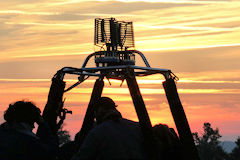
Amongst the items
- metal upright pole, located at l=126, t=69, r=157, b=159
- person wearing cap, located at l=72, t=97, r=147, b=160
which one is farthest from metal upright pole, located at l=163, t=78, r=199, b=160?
person wearing cap, located at l=72, t=97, r=147, b=160

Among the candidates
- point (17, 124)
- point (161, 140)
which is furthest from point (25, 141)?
point (161, 140)

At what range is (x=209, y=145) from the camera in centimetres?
15312

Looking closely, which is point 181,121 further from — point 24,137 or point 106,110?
point 24,137

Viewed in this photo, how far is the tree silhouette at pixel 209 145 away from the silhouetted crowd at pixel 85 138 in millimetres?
140744

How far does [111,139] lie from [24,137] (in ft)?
4.51

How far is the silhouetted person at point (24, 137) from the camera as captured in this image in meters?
7.86

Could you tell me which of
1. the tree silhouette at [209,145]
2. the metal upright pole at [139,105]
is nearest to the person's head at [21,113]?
the metal upright pole at [139,105]

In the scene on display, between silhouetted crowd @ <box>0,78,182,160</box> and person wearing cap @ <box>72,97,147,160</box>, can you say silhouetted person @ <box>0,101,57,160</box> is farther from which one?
person wearing cap @ <box>72,97,147,160</box>

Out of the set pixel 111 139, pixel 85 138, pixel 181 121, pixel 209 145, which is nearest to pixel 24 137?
pixel 85 138

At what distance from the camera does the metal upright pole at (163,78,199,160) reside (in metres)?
13.6

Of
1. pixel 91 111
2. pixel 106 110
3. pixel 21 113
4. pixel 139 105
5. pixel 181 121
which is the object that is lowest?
pixel 21 113

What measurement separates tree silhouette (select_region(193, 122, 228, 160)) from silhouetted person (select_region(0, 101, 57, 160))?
142 metres

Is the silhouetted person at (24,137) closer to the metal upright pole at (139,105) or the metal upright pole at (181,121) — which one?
the metal upright pole at (139,105)

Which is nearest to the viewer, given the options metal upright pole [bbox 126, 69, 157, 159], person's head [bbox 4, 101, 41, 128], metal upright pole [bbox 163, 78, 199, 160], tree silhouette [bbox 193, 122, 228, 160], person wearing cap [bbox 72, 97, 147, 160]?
person's head [bbox 4, 101, 41, 128]
